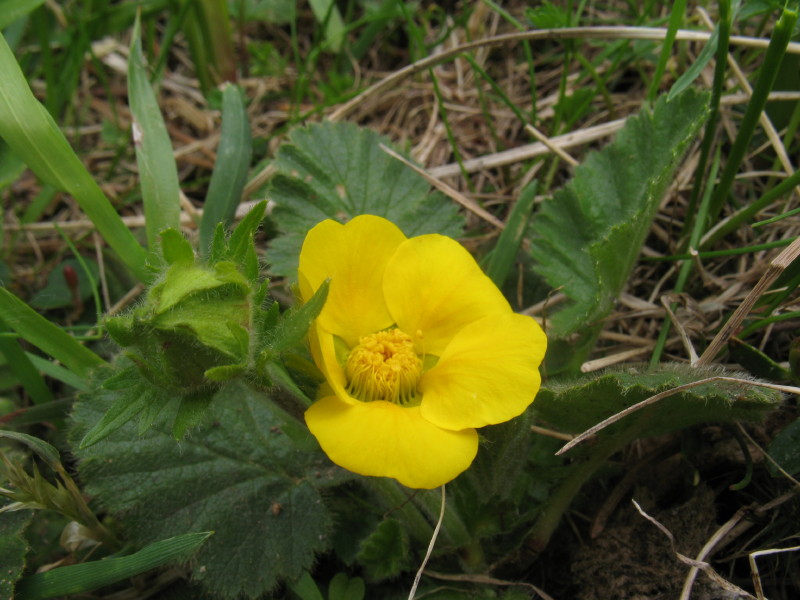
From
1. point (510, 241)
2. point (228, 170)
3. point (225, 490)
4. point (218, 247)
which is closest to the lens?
point (218, 247)

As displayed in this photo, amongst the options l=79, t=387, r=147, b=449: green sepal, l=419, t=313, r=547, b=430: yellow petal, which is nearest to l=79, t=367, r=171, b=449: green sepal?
l=79, t=387, r=147, b=449: green sepal

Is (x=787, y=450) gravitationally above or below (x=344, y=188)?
below

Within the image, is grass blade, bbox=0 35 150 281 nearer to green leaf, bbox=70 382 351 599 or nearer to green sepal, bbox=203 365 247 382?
green leaf, bbox=70 382 351 599

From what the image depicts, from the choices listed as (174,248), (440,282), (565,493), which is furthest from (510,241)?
(174,248)

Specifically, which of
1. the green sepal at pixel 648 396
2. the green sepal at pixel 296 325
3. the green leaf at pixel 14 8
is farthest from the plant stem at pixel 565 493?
the green leaf at pixel 14 8

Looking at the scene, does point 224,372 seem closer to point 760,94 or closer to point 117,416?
point 117,416
